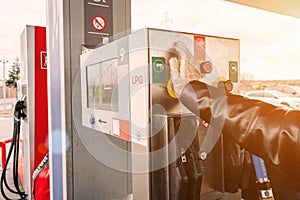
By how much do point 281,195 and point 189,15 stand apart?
1861mm

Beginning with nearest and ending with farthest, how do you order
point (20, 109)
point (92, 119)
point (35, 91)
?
point (92, 119), point (35, 91), point (20, 109)

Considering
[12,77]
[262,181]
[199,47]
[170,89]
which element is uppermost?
[12,77]

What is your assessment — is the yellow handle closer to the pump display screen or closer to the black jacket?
the black jacket

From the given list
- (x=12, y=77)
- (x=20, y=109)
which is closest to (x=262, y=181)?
(x=20, y=109)

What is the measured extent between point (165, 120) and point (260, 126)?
10.1 inches

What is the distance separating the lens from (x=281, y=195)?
3.27ft

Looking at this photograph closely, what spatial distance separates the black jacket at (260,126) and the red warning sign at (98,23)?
1018 mm

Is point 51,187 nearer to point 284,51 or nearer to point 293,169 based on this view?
point 293,169

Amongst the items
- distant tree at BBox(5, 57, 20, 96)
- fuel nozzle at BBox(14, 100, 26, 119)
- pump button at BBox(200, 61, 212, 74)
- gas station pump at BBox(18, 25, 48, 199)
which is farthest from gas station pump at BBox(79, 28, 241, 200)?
distant tree at BBox(5, 57, 20, 96)

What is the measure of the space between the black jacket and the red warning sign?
102cm

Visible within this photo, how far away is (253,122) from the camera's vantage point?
84 cm

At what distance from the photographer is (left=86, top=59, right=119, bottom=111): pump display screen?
1104mm

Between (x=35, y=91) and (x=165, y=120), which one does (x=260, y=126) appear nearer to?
(x=165, y=120)

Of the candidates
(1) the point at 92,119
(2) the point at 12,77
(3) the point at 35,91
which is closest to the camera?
(1) the point at 92,119
